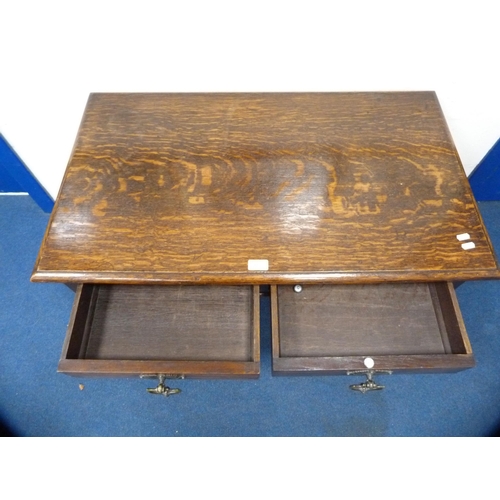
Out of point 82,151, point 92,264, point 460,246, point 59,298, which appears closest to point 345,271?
point 460,246

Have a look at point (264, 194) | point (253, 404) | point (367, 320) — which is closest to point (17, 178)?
point (264, 194)

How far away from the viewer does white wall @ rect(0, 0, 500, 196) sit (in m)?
0.72

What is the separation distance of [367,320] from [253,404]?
17.5 inches

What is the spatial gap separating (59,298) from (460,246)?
1.18 metres

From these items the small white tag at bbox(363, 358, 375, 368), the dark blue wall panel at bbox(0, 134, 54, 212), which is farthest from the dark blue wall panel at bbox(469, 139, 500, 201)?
the dark blue wall panel at bbox(0, 134, 54, 212)

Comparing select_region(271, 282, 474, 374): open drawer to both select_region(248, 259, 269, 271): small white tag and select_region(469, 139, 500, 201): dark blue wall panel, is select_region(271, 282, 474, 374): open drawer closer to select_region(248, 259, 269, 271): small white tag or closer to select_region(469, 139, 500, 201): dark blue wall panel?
select_region(248, 259, 269, 271): small white tag

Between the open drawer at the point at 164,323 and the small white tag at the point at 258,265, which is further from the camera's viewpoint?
the open drawer at the point at 164,323

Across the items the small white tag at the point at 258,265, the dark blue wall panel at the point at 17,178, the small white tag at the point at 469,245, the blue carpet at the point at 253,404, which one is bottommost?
the blue carpet at the point at 253,404

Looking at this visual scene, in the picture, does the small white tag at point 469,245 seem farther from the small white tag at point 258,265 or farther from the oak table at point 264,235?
the small white tag at point 258,265

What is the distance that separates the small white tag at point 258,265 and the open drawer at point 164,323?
0.10 m

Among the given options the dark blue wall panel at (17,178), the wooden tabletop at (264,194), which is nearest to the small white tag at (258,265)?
the wooden tabletop at (264,194)

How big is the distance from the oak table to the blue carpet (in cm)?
31
